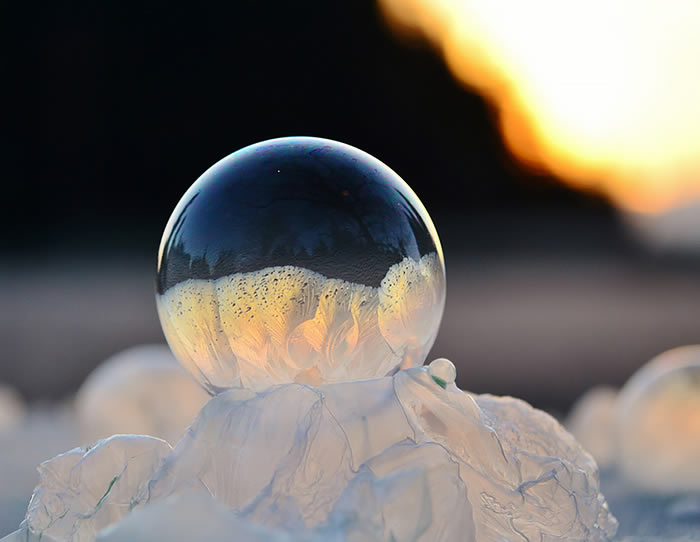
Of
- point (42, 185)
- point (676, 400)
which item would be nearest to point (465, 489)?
point (676, 400)

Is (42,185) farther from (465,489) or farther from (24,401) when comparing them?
(465,489)

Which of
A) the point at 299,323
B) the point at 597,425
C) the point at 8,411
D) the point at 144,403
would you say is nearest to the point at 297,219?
the point at 299,323

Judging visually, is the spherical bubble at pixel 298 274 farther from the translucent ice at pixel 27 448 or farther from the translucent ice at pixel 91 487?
→ the translucent ice at pixel 27 448

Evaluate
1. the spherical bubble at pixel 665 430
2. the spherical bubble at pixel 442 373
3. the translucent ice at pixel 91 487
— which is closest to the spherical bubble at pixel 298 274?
the spherical bubble at pixel 442 373

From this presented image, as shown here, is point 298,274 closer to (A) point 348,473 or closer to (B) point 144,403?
(A) point 348,473

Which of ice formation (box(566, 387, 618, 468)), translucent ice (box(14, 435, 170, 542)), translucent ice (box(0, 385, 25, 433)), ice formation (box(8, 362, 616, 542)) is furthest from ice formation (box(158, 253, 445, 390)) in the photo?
translucent ice (box(0, 385, 25, 433))

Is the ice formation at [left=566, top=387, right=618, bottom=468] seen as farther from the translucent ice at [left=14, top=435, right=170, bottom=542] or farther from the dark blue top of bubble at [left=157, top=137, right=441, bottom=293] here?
the translucent ice at [left=14, top=435, right=170, bottom=542]

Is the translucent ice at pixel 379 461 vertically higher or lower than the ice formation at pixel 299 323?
lower
